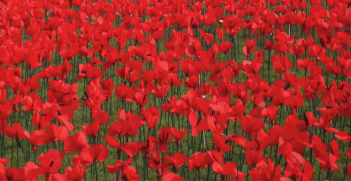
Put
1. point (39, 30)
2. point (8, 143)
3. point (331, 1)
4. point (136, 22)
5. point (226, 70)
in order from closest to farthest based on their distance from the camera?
point (226, 70), point (8, 143), point (39, 30), point (136, 22), point (331, 1)

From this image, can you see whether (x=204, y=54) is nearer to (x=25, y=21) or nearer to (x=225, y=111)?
(x=225, y=111)

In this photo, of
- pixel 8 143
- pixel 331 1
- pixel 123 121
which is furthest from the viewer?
pixel 331 1

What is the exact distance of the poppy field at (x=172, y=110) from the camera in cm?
288

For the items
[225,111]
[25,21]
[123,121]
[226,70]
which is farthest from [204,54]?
[25,21]

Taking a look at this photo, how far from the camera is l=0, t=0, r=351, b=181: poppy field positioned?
9.45 feet

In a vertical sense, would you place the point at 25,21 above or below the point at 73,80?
above

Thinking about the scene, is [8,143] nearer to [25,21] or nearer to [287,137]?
[25,21]

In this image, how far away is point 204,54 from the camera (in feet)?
16.1

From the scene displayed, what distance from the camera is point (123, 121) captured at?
123 inches

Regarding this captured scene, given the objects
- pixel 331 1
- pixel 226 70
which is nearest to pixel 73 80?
pixel 226 70

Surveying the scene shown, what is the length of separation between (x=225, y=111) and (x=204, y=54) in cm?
153

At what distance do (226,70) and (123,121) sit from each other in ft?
4.91

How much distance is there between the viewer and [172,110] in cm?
353

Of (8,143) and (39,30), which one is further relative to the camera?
(39,30)
